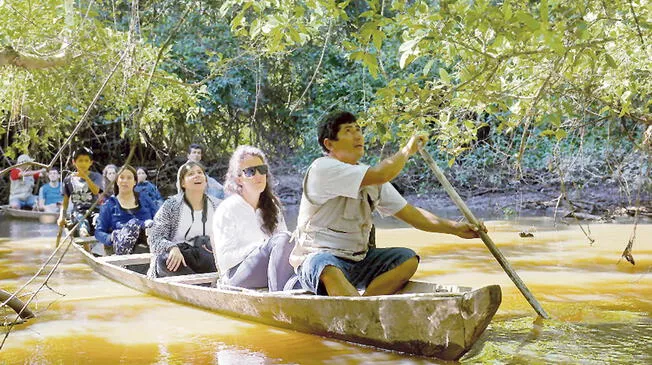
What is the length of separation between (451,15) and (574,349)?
6.19 feet

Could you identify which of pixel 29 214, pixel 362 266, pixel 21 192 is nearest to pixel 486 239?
pixel 362 266

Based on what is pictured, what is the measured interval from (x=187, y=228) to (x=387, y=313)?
2711 millimetres

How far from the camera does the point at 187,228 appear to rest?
6738mm

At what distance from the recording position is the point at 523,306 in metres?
5.91

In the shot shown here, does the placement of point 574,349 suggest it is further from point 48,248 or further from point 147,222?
point 48,248

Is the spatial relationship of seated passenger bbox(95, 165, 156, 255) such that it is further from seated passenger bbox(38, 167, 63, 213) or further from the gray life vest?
seated passenger bbox(38, 167, 63, 213)

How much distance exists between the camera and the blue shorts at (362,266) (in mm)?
4820

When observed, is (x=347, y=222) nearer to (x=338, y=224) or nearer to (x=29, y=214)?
(x=338, y=224)

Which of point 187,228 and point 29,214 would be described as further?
point 29,214

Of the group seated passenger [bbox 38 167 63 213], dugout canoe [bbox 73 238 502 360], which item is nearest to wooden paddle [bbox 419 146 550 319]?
dugout canoe [bbox 73 238 502 360]

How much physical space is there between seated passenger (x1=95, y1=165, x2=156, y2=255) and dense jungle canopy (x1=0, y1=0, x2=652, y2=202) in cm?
86

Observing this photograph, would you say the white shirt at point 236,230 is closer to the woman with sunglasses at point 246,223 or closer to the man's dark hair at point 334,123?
the woman with sunglasses at point 246,223

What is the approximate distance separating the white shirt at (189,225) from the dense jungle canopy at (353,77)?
3.25ft

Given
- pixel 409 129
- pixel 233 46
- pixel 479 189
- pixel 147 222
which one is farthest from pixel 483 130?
pixel 409 129
